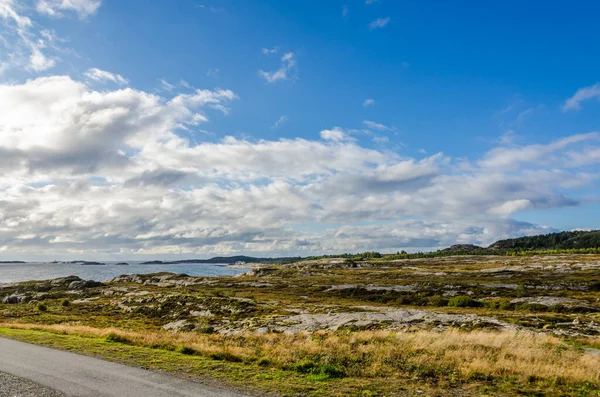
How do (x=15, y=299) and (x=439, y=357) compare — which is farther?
Result: (x=15, y=299)

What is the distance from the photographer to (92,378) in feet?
51.3

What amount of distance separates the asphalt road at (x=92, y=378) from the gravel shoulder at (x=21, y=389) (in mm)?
281

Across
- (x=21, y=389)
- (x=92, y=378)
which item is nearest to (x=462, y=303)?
(x=92, y=378)

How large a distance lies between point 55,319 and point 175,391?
55.7 meters

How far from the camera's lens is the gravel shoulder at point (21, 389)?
13.7 metres

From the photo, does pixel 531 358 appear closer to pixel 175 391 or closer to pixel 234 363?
pixel 234 363

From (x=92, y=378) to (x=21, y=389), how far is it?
2.41 metres

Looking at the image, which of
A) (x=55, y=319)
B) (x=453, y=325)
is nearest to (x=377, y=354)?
(x=453, y=325)

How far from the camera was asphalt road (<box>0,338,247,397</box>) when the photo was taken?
13.8 m

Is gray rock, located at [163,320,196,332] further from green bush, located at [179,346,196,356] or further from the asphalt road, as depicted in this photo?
the asphalt road

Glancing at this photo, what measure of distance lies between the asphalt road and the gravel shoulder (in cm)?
28

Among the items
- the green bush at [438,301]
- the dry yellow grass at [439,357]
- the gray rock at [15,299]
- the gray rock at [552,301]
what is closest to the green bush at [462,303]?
the green bush at [438,301]

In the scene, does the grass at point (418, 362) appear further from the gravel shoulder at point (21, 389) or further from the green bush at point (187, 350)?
the gravel shoulder at point (21, 389)

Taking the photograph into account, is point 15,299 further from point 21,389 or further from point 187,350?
point 21,389
